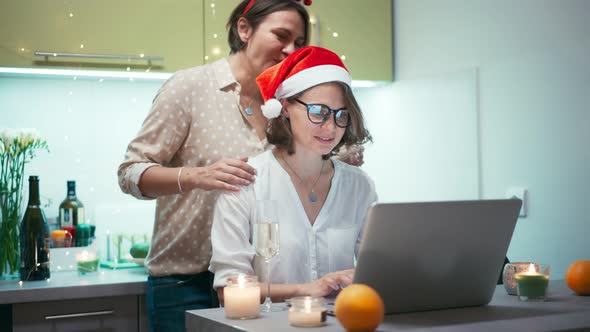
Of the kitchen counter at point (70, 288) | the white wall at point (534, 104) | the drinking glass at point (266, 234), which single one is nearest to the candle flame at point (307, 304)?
the drinking glass at point (266, 234)

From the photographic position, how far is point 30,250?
2418 millimetres

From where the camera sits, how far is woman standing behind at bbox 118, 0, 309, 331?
1.98m

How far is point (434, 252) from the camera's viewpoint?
1296mm

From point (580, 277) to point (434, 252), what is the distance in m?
0.41

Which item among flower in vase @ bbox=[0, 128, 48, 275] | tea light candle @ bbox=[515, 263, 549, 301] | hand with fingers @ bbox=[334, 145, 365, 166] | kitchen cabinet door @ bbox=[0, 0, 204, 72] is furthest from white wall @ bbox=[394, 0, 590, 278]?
flower in vase @ bbox=[0, 128, 48, 275]

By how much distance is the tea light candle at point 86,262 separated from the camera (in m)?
2.53

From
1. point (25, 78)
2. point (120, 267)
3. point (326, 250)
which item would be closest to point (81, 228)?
point (120, 267)

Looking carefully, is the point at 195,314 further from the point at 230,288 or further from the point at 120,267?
the point at 120,267

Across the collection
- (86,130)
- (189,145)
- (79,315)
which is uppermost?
(86,130)

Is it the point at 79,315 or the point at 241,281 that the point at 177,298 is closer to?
the point at 79,315

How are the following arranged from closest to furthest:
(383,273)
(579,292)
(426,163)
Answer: (383,273) < (579,292) < (426,163)

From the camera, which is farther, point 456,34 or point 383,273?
point 456,34

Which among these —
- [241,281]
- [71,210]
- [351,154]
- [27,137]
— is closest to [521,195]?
[351,154]

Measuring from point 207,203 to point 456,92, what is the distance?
4.08ft
